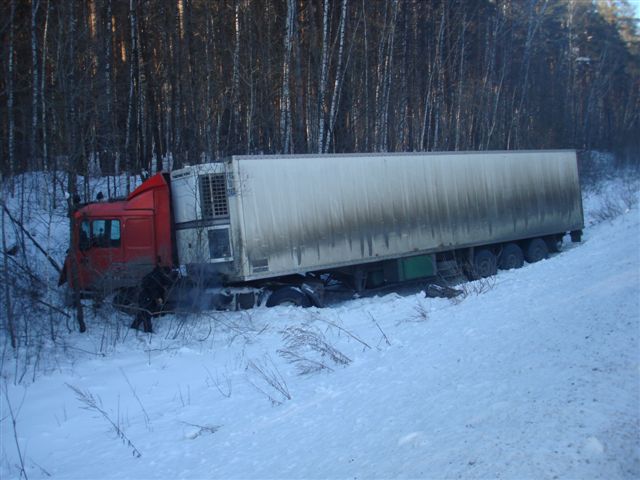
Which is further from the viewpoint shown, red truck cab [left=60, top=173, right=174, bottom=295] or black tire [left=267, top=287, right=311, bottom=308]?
black tire [left=267, top=287, right=311, bottom=308]

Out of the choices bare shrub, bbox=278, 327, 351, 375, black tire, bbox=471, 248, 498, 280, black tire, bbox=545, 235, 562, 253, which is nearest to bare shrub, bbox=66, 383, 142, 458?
bare shrub, bbox=278, 327, 351, 375

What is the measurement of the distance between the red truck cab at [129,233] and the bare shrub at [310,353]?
16.7 ft

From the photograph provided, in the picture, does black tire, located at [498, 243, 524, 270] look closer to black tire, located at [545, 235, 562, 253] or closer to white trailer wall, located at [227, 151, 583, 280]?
white trailer wall, located at [227, 151, 583, 280]

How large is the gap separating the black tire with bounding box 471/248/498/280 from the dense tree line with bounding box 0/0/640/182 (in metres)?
7.05

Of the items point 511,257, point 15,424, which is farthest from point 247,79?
point 15,424

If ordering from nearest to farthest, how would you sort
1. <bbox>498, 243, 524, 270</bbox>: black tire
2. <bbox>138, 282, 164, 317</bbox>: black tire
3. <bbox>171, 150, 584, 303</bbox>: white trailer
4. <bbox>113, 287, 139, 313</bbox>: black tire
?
<bbox>113, 287, 139, 313</bbox>: black tire
<bbox>138, 282, 164, 317</bbox>: black tire
<bbox>171, 150, 584, 303</bbox>: white trailer
<bbox>498, 243, 524, 270</bbox>: black tire

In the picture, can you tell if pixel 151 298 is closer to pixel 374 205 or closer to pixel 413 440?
pixel 374 205

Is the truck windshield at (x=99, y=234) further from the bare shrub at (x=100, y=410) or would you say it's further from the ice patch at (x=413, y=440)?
the ice patch at (x=413, y=440)

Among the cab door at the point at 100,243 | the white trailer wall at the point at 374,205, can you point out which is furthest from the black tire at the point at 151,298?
the white trailer wall at the point at 374,205

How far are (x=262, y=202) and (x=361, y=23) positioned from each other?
1637 centimetres

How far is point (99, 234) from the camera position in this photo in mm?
12344

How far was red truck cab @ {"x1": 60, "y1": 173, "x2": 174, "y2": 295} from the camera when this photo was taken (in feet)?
39.7

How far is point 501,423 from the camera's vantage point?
3625mm

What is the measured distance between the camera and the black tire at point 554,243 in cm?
2002
